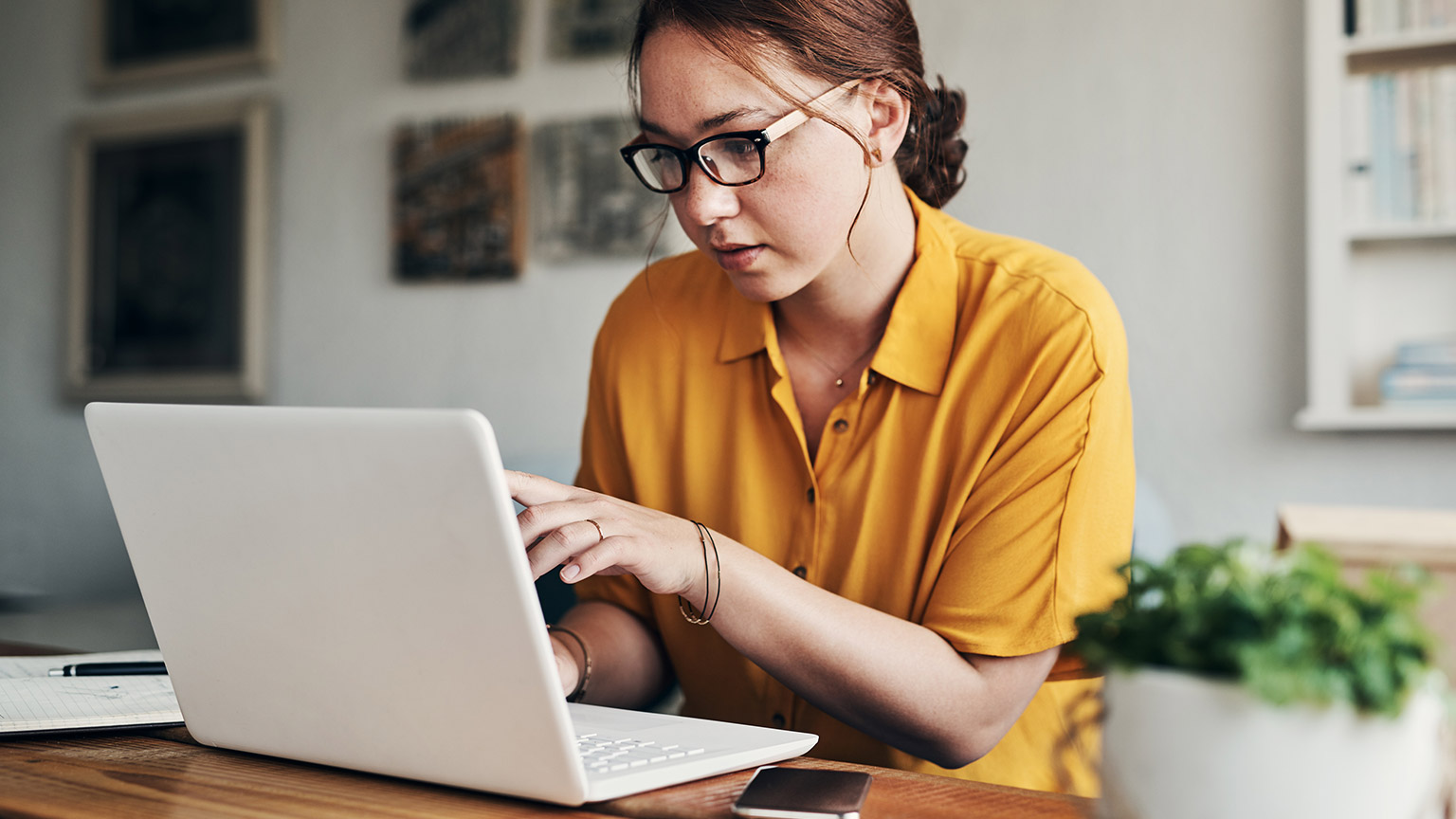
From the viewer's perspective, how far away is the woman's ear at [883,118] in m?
1.02

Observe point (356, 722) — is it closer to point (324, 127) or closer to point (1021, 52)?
point (1021, 52)

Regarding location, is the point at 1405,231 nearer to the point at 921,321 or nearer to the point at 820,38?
the point at 921,321

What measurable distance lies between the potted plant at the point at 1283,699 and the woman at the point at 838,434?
13.5 inches

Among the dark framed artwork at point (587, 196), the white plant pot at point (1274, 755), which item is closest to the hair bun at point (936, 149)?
the white plant pot at point (1274, 755)

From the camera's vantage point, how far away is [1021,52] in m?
2.01

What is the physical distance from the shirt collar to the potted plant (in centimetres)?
59

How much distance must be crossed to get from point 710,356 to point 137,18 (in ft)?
8.00

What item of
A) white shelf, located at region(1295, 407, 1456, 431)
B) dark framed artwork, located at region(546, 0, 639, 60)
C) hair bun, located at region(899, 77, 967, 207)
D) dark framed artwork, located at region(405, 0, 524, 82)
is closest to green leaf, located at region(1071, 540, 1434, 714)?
hair bun, located at region(899, 77, 967, 207)

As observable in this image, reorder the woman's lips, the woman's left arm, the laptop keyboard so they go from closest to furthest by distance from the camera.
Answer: the laptop keyboard
the woman's left arm
the woman's lips

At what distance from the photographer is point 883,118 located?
3.46 feet

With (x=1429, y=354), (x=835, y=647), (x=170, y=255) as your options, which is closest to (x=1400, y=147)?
(x=1429, y=354)

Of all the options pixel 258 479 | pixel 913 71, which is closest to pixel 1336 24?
pixel 913 71

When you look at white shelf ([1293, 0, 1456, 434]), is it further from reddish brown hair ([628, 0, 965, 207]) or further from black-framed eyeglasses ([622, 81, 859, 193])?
black-framed eyeglasses ([622, 81, 859, 193])

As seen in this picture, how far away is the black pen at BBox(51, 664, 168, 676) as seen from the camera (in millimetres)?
904
